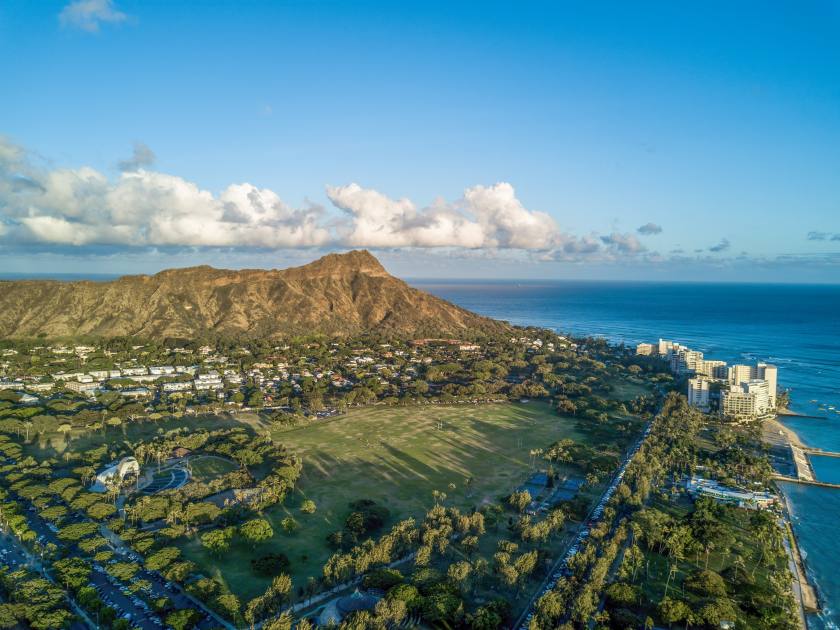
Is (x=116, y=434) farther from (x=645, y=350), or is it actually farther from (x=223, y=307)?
(x=645, y=350)

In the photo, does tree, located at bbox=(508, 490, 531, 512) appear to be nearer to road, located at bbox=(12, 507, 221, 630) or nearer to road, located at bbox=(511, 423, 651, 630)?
road, located at bbox=(511, 423, 651, 630)

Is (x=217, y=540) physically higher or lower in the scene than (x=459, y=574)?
lower

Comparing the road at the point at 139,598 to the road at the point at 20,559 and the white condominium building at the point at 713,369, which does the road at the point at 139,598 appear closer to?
the road at the point at 20,559

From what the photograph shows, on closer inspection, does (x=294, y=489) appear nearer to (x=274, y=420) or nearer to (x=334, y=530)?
(x=334, y=530)

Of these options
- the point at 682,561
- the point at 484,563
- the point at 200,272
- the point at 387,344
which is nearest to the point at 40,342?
the point at 200,272

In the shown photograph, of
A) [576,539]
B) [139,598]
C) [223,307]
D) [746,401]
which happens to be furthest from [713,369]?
[223,307]

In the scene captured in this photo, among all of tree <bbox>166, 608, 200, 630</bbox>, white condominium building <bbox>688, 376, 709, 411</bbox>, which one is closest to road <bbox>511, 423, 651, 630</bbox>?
tree <bbox>166, 608, 200, 630</bbox>
